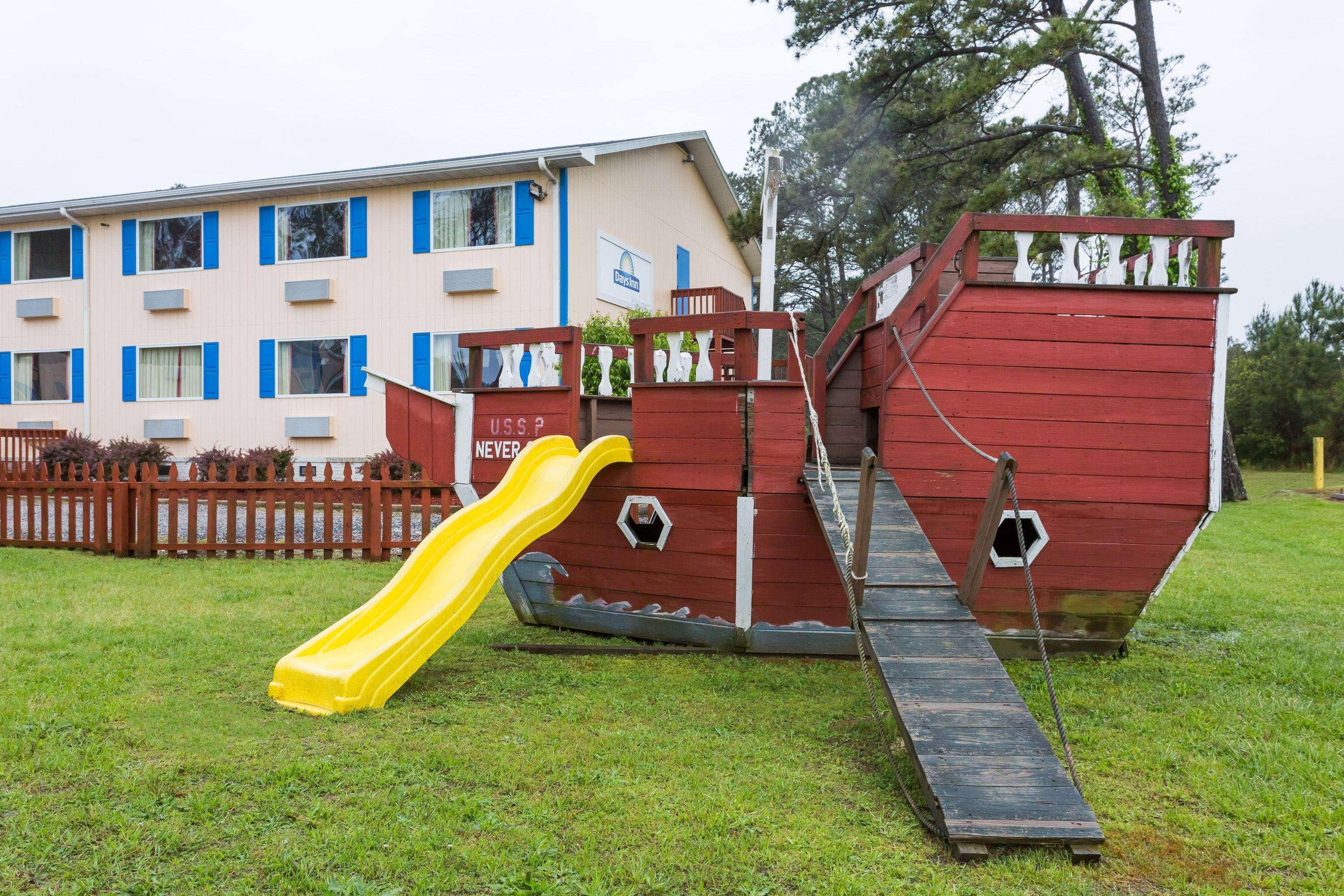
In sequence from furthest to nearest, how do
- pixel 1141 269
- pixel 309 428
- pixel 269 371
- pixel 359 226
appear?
pixel 269 371
pixel 309 428
pixel 359 226
pixel 1141 269

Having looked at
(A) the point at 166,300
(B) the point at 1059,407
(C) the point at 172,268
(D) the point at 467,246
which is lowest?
(B) the point at 1059,407

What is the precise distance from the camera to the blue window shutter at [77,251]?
19.9 metres

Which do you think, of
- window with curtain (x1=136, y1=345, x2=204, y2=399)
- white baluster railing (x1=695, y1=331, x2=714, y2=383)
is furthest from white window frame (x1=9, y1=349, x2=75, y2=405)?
white baluster railing (x1=695, y1=331, x2=714, y2=383)

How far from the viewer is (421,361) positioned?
17.4m

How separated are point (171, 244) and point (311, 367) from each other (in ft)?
14.2

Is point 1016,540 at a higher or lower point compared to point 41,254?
lower

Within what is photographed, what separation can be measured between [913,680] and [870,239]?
31643 mm

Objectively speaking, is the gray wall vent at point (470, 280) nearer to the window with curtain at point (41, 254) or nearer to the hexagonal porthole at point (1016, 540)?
the window with curtain at point (41, 254)

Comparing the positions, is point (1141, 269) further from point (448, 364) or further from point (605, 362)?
point (448, 364)

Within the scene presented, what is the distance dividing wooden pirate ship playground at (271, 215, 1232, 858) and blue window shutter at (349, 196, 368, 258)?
1241cm

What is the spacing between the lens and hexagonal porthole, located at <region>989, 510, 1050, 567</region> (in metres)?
5.89

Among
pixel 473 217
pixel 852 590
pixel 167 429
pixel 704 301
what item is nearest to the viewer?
pixel 852 590

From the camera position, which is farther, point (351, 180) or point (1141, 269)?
point (351, 180)

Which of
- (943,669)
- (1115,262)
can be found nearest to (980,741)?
(943,669)
